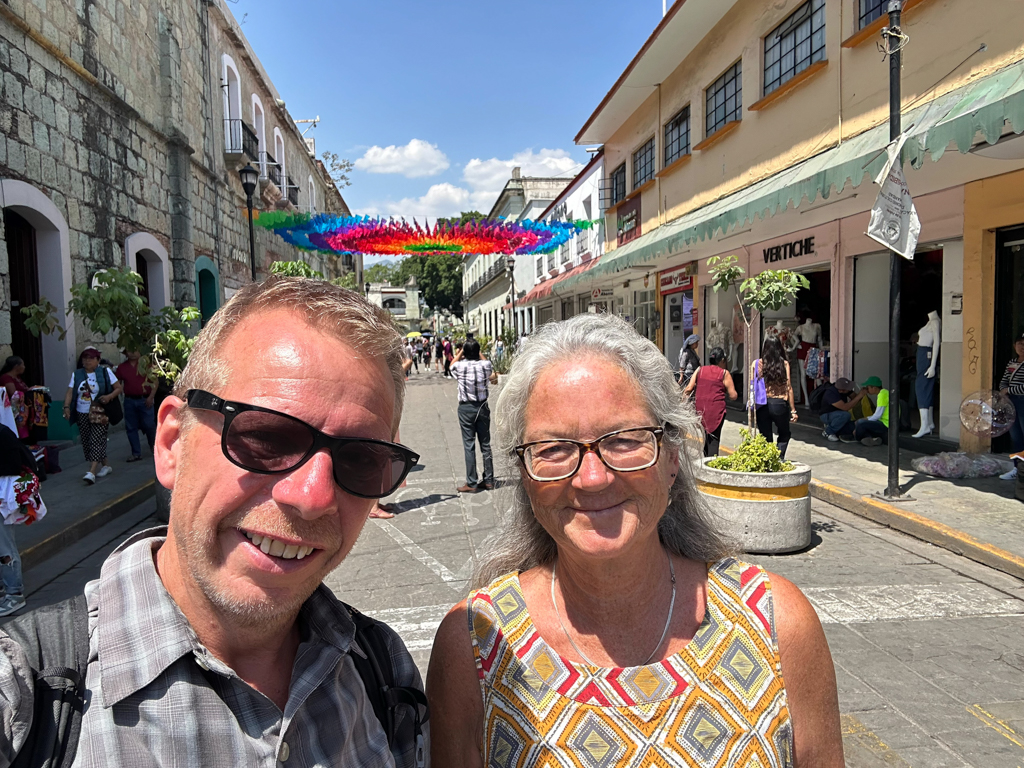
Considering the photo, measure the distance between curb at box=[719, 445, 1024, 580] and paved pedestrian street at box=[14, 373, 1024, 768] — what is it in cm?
9

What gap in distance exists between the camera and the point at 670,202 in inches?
616

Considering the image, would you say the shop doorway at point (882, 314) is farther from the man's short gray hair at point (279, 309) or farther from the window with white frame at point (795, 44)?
the man's short gray hair at point (279, 309)

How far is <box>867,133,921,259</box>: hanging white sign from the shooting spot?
230 inches

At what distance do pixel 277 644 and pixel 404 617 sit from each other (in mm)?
3239

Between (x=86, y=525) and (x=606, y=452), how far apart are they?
649cm

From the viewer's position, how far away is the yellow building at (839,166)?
22.7 ft

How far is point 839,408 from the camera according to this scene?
10172 millimetres

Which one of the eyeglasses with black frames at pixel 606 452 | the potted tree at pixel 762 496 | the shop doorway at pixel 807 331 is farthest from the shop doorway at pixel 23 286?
the shop doorway at pixel 807 331

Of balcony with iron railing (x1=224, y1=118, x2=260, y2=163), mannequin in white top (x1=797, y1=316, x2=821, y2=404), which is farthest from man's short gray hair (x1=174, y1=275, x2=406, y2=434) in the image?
balcony with iron railing (x1=224, y1=118, x2=260, y2=163)

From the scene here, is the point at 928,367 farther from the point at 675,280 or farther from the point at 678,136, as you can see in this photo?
the point at 678,136

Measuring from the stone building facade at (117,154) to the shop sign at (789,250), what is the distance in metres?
11.5

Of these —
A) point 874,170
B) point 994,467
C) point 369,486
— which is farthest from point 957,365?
point 369,486

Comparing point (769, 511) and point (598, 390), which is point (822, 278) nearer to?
point (769, 511)

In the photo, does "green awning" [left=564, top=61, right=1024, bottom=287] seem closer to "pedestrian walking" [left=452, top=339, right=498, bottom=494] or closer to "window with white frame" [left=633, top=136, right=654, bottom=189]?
"pedestrian walking" [left=452, top=339, right=498, bottom=494]
